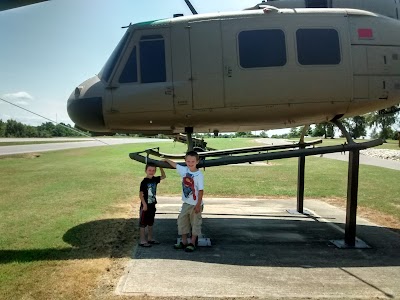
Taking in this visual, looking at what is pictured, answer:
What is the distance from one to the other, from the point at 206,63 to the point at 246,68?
0.70 m

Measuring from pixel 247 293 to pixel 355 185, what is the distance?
3.19 metres

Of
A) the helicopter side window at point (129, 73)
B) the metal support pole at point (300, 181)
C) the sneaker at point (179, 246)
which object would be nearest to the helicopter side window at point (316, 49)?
the helicopter side window at point (129, 73)

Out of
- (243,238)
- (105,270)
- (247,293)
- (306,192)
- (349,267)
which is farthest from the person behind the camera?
(306,192)

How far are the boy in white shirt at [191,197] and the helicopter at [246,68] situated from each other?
3.19 feet

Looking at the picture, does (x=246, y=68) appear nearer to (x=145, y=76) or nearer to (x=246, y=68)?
(x=246, y=68)

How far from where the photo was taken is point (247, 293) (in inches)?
179

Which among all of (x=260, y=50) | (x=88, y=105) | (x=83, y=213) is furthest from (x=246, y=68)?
(x=83, y=213)

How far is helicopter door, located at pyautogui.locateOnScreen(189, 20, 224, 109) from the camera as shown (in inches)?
254

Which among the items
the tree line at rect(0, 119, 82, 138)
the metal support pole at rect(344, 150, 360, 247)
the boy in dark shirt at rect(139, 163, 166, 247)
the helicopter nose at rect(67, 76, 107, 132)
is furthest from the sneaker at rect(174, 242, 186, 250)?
the tree line at rect(0, 119, 82, 138)

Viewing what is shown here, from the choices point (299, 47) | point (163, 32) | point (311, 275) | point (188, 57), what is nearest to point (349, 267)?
point (311, 275)

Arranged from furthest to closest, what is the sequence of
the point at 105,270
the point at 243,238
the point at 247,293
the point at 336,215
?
the point at 336,215 → the point at 243,238 → the point at 105,270 → the point at 247,293

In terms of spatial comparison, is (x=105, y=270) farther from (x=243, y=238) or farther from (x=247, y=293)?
(x=243, y=238)

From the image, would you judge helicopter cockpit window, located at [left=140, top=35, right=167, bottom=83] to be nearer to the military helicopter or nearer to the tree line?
the military helicopter

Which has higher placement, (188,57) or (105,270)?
(188,57)
